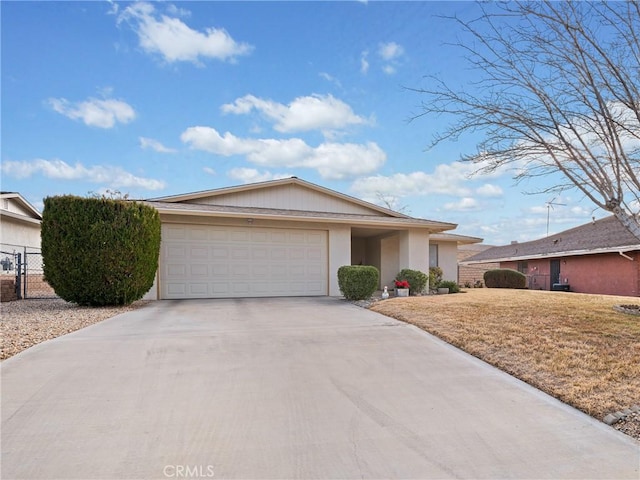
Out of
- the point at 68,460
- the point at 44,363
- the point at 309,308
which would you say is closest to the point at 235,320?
the point at 309,308

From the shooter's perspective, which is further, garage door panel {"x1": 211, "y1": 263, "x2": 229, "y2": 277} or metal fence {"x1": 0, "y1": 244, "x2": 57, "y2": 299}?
garage door panel {"x1": 211, "y1": 263, "x2": 229, "y2": 277}

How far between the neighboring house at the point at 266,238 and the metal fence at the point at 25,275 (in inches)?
150

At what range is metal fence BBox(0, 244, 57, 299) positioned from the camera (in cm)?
1230

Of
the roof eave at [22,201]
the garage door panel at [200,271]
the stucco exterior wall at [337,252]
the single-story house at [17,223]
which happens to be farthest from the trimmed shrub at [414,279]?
the roof eave at [22,201]

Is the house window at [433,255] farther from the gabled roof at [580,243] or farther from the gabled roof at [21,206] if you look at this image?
the gabled roof at [21,206]

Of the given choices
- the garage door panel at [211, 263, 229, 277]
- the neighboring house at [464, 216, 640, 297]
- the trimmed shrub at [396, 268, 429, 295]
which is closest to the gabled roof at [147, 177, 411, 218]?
the trimmed shrub at [396, 268, 429, 295]

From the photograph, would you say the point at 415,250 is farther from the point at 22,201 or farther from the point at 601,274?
the point at 22,201

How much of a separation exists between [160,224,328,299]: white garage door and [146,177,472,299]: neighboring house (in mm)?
30

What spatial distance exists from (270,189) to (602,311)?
1065 centimetres

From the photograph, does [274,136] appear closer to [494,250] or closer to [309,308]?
[309,308]

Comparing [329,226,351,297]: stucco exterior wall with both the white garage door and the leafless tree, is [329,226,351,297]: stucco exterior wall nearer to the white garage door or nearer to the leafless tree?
the white garage door

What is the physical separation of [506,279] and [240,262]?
51.4ft

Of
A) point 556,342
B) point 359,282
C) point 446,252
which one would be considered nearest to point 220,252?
point 359,282

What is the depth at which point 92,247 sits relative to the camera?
30.8ft
